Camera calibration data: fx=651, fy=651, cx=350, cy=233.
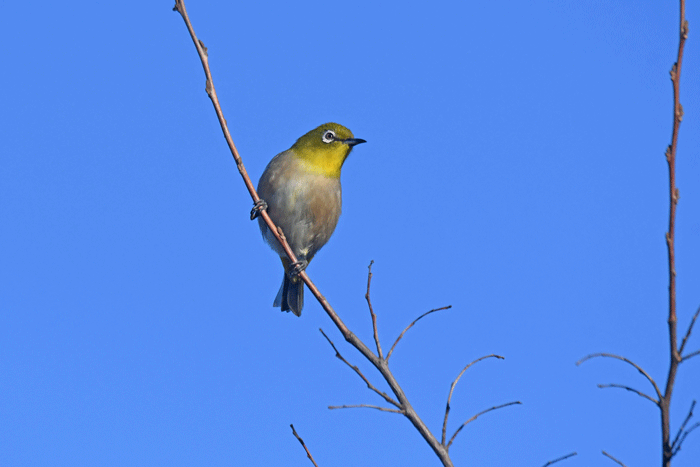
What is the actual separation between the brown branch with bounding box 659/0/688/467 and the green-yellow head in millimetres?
5969

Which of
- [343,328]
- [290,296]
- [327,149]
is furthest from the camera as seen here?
[290,296]

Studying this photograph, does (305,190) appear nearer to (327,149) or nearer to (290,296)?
(327,149)

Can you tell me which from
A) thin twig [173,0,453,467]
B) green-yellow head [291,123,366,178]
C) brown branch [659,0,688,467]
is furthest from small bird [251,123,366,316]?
brown branch [659,0,688,467]

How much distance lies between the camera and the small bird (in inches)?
310

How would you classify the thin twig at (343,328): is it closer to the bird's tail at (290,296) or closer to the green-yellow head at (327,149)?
the green-yellow head at (327,149)

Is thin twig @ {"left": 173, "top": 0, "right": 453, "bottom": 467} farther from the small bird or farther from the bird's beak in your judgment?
the bird's beak

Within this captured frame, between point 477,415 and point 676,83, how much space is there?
1.96 meters

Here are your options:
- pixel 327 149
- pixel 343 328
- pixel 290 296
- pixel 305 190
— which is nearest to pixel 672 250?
pixel 343 328

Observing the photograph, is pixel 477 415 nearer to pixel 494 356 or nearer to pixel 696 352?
pixel 494 356

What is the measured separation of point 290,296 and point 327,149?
6.77 ft

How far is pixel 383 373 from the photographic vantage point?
3504 mm

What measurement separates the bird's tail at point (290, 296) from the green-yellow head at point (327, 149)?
1585 mm

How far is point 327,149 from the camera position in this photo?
8.23 meters

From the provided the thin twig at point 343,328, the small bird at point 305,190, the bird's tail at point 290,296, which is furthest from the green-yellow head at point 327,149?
the thin twig at point 343,328
